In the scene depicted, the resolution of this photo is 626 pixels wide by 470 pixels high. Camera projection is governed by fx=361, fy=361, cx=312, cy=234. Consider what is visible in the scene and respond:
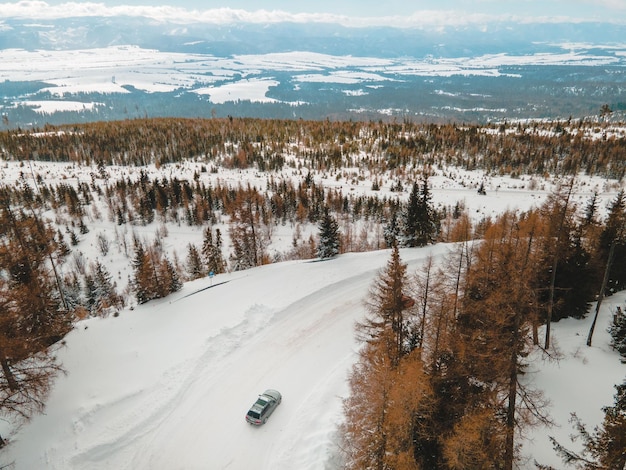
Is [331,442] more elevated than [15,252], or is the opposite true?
[15,252]

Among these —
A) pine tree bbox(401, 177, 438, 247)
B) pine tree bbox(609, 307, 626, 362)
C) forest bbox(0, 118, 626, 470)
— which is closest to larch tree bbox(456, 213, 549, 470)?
forest bbox(0, 118, 626, 470)

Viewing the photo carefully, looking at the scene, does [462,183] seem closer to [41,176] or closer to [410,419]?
[410,419]

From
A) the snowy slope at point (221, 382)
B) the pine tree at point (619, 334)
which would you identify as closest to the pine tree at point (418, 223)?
the snowy slope at point (221, 382)

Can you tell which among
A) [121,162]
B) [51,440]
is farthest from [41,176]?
[51,440]

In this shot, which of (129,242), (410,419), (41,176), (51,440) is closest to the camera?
(410,419)

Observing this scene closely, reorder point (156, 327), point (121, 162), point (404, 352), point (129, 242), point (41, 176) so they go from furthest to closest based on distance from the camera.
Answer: point (121, 162)
point (41, 176)
point (129, 242)
point (156, 327)
point (404, 352)

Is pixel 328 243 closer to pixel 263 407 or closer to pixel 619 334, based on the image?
pixel 263 407

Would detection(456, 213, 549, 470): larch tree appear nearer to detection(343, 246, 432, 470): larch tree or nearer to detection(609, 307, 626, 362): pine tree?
detection(343, 246, 432, 470): larch tree
